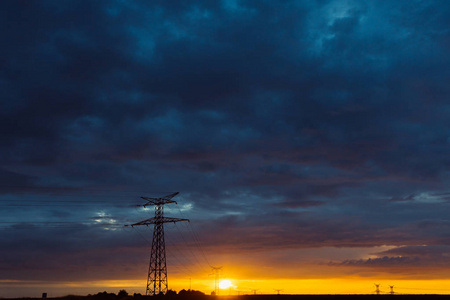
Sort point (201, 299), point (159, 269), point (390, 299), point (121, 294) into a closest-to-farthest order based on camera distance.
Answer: point (159, 269)
point (201, 299)
point (390, 299)
point (121, 294)

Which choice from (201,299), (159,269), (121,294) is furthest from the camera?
(121,294)

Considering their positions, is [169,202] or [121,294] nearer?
[169,202]

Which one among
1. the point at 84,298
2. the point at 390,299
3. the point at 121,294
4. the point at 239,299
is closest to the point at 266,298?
the point at 239,299

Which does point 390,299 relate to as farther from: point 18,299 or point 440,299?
point 18,299

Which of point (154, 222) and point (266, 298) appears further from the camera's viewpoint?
point (266, 298)

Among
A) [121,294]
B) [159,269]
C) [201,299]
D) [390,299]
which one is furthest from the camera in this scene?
[121,294]

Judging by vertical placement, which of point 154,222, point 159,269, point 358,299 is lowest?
→ point 358,299

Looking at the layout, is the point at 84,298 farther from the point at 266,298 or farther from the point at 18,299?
the point at 266,298

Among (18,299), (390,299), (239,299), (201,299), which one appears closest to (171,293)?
(201,299)

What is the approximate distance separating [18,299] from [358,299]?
13823 centimetres

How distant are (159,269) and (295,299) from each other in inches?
2750

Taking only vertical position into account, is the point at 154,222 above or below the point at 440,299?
above

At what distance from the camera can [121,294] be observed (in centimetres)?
17562

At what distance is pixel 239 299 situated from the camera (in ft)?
551
